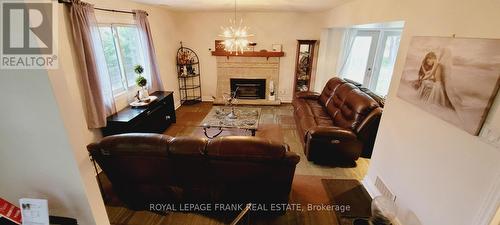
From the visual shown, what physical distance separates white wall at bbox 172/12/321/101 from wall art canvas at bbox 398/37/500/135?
151 inches

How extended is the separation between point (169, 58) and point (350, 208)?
4.88 metres

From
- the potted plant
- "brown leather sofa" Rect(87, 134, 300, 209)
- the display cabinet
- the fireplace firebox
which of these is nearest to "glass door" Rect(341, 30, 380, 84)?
the display cabinet

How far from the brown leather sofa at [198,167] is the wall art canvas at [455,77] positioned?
1163mm

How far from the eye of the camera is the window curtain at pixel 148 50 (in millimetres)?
3872

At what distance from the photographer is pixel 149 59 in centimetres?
421

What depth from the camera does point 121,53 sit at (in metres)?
3.66

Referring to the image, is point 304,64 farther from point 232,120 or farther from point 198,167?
point 198,167

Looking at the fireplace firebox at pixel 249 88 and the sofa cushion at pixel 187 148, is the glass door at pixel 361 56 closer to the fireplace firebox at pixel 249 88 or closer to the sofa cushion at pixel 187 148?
the fireplace firebox at pixel 249 88

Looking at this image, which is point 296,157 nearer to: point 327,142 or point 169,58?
point 327,142

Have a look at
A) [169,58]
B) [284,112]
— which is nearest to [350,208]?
[284,112]

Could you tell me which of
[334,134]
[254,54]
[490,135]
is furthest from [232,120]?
[490,135]

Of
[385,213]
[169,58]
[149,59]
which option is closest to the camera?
[385,213]

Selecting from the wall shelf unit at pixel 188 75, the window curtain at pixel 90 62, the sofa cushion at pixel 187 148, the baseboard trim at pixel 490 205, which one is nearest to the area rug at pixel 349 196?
the baseboard trim at pixel 490 205

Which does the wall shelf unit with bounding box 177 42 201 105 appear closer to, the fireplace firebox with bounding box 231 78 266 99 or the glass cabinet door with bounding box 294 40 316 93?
the fireplace firebox with bounding box 231 78 266 99
